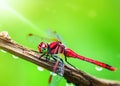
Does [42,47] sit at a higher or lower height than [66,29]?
lower

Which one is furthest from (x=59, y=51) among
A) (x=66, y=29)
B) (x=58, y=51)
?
(x=66, y=29)

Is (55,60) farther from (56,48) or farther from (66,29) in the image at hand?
(66,29)

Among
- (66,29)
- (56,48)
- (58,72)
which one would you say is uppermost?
(66,29)

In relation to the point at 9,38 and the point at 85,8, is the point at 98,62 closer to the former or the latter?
the point at 85,8

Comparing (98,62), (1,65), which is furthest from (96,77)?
(1,65)

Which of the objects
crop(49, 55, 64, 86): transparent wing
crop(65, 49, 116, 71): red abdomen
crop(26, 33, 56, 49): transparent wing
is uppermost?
crop(26, 33, 56, 49): transparent wing
